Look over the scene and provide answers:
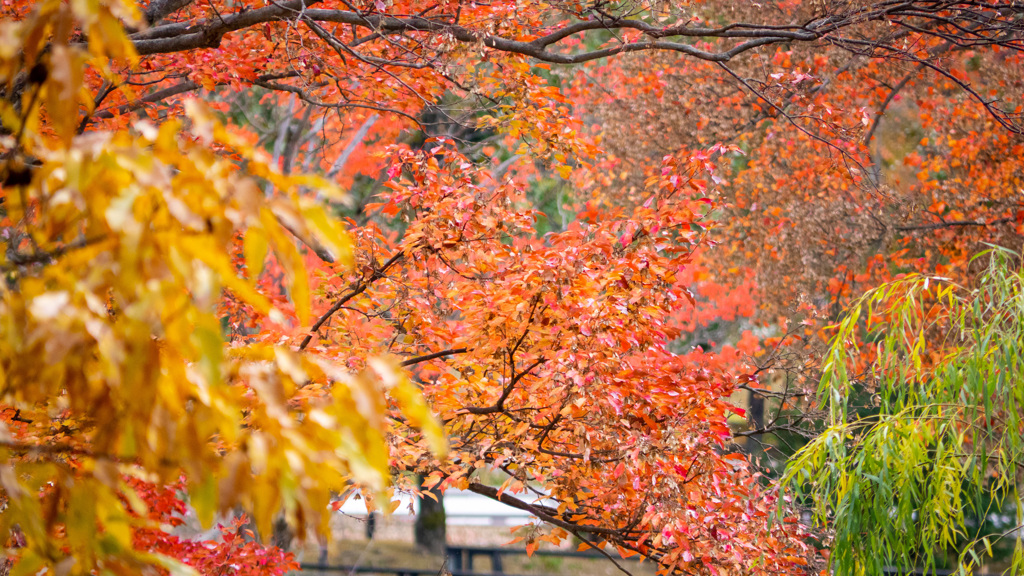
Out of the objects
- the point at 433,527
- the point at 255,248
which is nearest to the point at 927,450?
the point at 255,248

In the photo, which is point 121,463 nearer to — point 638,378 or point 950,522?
point 638,378

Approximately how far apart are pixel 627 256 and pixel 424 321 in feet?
4.43

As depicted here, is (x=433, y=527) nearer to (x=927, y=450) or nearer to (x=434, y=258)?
(x=434, y=258)

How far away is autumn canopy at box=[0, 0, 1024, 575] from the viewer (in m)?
1.24

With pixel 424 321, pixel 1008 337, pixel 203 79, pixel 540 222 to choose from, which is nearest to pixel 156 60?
pixel 203 79

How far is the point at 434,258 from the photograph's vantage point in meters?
4.50

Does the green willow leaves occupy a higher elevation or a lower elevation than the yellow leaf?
lower

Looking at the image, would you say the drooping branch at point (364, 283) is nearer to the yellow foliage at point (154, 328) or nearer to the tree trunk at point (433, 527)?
the yellow foliage at point (154, 328)

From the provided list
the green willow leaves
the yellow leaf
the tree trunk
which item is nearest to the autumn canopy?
the yellow leaf

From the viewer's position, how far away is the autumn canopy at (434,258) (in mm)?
1237

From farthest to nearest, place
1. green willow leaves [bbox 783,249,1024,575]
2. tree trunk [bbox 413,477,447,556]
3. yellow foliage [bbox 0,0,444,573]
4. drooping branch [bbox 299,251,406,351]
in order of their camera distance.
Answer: tree trunk [bbox 413,477,447,556] → drooping branch [bbox 299,251,406,351] → green willow leaves [bbox 783,249,1024,575] → yellow foliage [bbox 0,0,444,573]

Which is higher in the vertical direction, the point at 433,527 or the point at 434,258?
the point at 434,258

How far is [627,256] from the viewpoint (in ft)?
13.6

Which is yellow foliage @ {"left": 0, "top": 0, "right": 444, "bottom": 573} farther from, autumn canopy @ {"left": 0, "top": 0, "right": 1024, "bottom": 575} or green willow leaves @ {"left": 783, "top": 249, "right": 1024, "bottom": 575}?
green willow leaves @ {"left": 783, "top": 249, "right": 1024, "bottom": 575}
